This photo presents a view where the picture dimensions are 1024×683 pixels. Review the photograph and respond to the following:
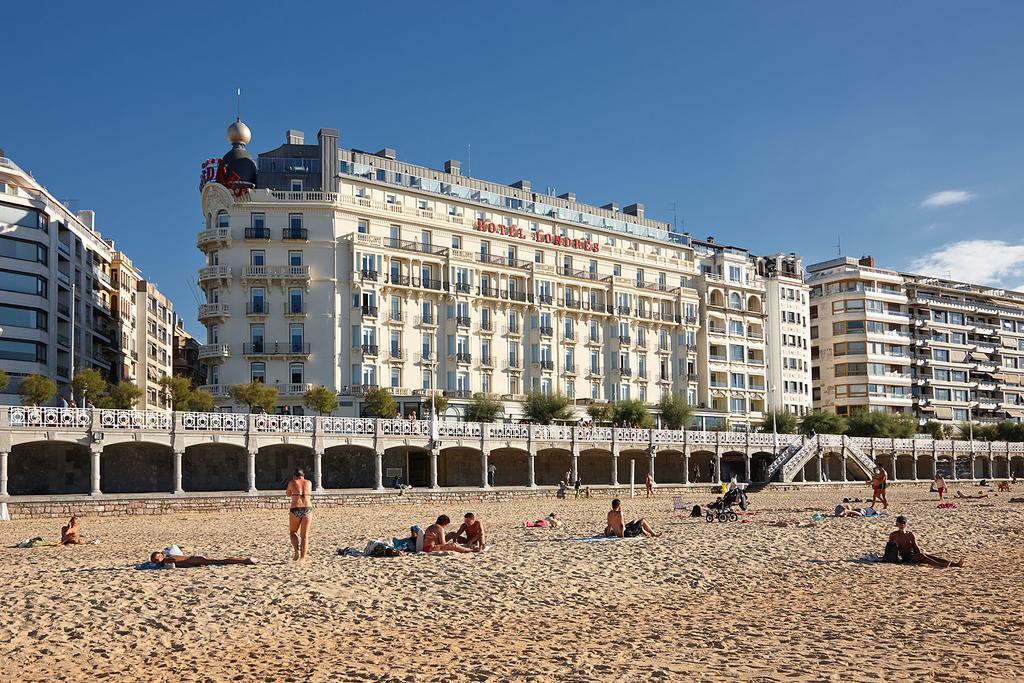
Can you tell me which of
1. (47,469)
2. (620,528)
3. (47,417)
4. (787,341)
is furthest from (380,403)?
(787,341)

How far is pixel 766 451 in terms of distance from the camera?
74.2 meters

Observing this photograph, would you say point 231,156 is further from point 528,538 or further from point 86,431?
point 528,538

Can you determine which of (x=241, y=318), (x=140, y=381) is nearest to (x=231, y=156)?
(x=241, y=318)

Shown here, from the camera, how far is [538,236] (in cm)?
8419

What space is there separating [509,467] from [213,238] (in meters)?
26.7

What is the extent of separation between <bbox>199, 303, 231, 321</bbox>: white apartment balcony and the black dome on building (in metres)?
9.90

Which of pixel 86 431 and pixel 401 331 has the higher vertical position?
pixel 401 331

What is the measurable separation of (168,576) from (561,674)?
33.3ft

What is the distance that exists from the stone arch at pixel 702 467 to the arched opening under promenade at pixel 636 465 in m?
3.61

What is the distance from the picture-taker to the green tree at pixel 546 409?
72250 mm

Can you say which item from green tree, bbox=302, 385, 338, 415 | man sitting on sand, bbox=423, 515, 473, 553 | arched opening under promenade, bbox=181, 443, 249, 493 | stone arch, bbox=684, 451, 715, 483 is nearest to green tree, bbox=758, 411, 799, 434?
stone arch, bbox=684, 451, 715, 483

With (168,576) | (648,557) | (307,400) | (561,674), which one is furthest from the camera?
(307,400)

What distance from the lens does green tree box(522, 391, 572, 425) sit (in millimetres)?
72250

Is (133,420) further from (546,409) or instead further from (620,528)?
(546,409)
